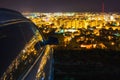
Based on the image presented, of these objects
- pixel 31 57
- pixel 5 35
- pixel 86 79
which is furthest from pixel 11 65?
pixel 86 79

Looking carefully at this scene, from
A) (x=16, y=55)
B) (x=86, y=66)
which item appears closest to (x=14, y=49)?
(x=16, y=55)

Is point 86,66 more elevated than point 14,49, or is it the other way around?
point 14,49

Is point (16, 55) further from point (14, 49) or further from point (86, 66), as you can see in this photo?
point (86, 66)

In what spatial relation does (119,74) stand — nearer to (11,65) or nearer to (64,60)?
(64,60)

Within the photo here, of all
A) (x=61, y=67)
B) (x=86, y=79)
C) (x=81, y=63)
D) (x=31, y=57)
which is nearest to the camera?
(x=31, y=57)

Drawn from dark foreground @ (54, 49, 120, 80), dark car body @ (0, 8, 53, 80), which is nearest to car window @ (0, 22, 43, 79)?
dark car body @ (0, 8, 53, 80)

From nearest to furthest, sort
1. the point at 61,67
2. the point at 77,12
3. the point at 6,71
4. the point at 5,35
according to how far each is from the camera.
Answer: the point at 6,71, the point at 5,35, the point at 61,67, the point at 77,12

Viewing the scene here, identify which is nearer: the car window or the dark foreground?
the car window

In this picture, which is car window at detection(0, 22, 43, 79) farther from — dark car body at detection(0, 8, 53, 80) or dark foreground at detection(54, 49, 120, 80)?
dark foreground at detection(54, 49, 120, 80)
